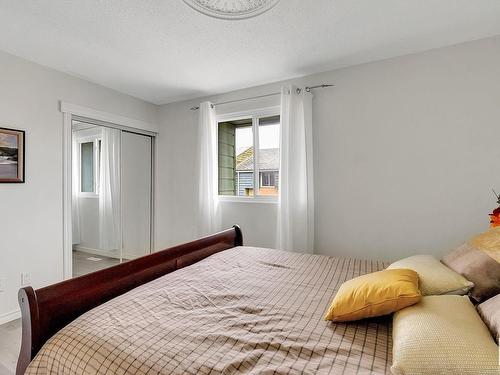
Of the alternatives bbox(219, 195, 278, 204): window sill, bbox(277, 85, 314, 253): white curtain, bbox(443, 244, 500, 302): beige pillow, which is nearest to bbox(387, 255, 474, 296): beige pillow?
bbox(443, 244, 500, 302): beige pillow

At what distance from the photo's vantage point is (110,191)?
345cm

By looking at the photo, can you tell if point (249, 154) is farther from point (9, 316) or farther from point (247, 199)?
point (9, 316)

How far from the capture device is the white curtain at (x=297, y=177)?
288cm

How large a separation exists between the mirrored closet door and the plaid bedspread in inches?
83.7

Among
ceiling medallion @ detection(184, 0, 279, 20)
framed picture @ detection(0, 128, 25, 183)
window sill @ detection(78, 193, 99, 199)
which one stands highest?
ceiling medallion @ detection(184, 0, 279, 20)

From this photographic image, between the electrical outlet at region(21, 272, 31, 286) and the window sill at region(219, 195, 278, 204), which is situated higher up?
the window sill at region(219, 195, 278, 204)

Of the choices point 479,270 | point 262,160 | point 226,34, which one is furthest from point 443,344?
point 262,160

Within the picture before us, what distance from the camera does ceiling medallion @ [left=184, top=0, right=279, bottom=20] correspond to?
1726mm

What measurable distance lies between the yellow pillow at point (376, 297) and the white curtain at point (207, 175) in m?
2.36

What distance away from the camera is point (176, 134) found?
393 centimetres

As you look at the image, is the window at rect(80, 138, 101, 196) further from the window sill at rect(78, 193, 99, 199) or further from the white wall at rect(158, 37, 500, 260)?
the white wall at rect(158, 37, 500, 260)

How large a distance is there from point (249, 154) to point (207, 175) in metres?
0.59

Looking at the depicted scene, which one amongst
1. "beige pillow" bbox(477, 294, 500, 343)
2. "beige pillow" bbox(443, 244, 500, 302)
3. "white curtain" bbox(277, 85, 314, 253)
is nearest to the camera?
"beige pillow" bbox(477, 294, 500, 343)

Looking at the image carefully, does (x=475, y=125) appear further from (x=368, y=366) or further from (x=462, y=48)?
(x=368, y=366)
